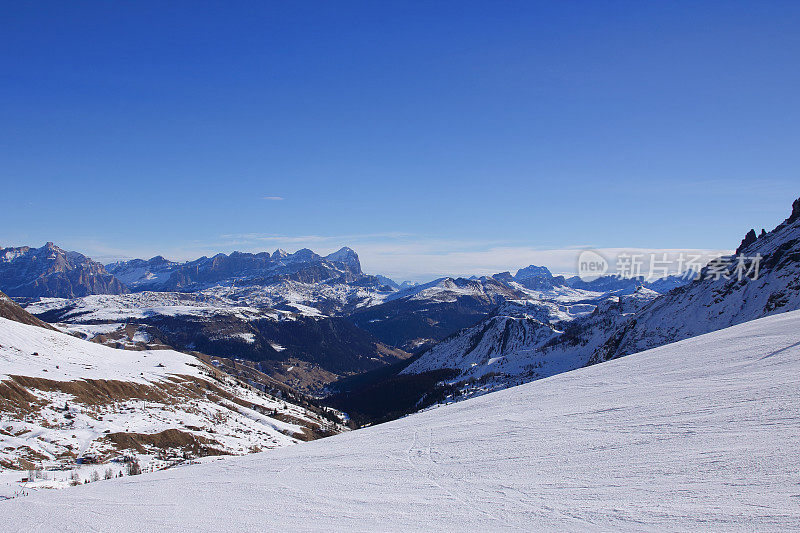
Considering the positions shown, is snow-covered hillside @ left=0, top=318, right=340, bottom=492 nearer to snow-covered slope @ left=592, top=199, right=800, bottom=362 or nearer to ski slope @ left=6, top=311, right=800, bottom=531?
ski slope @ left=6, top=311, right=800, bottom=531

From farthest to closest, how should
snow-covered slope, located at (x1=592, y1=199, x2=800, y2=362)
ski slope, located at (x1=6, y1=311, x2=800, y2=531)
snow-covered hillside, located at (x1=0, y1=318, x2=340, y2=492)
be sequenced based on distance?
1. snow-covered slope, located at (x1=592, y1=199, x2=800, y2=362)
2. snow-covered hillside, located at (x1=0, y1=318, x2=340, y2=492)
3. ski slope, located at (x1=6, y1=311, x2=800, y2=531)

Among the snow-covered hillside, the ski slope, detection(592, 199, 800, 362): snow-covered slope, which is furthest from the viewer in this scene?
detection(592, 199, 800, 362): snow-covered slope

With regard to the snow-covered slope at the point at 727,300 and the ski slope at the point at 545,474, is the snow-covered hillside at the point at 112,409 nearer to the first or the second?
the ski slope at the point at 545,474

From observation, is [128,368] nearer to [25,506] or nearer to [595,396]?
[25,506]

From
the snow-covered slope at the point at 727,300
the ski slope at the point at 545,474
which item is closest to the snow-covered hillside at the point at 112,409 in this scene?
the ski slope at the point at 545,474

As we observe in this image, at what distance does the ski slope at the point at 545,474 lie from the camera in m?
8.01

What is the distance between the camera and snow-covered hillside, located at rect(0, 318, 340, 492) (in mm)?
65125

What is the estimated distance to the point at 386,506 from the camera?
9.90 meters

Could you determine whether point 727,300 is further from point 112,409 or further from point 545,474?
point 112,409

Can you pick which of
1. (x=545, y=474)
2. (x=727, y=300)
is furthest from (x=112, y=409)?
(x=727, y=300)

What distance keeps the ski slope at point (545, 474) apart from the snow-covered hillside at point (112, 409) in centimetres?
5940

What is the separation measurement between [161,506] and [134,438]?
78706 mm

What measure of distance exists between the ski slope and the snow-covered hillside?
59396 millimetres

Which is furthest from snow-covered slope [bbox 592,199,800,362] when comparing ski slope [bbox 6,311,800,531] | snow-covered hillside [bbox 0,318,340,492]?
snow-covered hillside [bbox 0,318,340,492]
